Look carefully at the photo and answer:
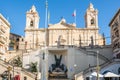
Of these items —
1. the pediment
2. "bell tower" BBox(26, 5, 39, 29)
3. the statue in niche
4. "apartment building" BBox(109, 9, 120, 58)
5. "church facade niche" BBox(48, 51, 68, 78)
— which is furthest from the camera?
"bell tower" BBox(26, 5, 39, 29)

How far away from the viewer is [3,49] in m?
79.8

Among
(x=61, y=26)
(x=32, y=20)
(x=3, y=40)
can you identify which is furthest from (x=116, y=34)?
(x=32, y=20)

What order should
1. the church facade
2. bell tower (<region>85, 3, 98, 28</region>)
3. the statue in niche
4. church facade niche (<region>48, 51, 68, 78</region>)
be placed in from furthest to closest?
bell tower (<region>85, 3, 98, 28</region>) → the church facade → the statue in niche → church facade niche (<region>48, 51, 68, 78</region>)

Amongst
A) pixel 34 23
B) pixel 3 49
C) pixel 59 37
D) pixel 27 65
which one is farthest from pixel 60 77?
pixel 34 23

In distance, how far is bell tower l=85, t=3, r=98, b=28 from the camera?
96312 millimetres

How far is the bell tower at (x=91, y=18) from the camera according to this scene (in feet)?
316

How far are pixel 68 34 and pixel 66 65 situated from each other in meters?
25.8

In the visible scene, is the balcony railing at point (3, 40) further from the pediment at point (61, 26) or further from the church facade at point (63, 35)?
the pediment at point (61, 26)

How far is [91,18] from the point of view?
320 feet

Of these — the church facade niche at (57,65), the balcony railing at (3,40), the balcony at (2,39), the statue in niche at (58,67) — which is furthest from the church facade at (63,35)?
the statue in niche at (58,67)

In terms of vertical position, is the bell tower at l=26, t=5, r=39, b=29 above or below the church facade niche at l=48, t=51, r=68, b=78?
above

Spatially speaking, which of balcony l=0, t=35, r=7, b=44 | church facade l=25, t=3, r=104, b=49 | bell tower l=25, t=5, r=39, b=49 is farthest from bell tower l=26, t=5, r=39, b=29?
balcony l=0, t=35, r=7, b=44

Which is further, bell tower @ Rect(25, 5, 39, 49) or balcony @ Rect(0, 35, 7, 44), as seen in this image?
bell tower @ Rect(25, 5, 39, 49)

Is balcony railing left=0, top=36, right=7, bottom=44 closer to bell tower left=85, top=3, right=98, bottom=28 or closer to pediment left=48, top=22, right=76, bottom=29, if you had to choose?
pediment left=48, top=22, right=76, bottom=29
